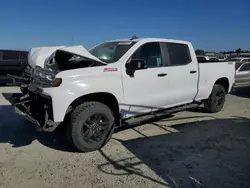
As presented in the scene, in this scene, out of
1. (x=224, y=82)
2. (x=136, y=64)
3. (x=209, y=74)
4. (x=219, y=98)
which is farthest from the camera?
(x=224, y=82)

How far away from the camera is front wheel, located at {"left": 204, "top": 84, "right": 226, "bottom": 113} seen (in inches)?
304

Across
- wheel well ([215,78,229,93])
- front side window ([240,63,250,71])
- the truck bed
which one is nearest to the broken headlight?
the truck bed

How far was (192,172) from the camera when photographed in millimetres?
4172

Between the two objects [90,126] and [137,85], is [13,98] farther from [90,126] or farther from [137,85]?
[137,85]

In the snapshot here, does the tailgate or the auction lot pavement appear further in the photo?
the tailgate

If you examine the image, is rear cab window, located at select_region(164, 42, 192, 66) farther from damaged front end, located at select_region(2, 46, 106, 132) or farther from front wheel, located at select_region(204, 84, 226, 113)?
damaged front end, located at select_region(2, 46, 106, 132)

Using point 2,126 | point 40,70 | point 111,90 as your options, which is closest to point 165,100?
point 111,90


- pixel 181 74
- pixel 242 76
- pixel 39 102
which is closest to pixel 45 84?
pixel 39 102

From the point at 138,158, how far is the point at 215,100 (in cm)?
399

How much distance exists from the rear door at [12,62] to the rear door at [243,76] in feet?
28.7

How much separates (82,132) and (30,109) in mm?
1055

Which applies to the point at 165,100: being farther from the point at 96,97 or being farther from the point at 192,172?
the point at 192,172

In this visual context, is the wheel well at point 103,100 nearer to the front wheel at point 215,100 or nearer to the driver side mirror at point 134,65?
the driver side mirror at point 134,65

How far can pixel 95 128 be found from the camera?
5.02 m
